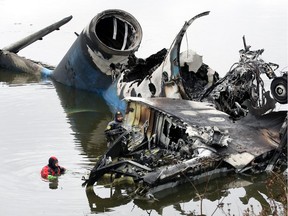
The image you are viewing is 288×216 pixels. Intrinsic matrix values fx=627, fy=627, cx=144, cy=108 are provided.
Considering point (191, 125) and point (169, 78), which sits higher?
point (169, 78)

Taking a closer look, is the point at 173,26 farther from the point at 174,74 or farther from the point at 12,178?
the point at 12,178

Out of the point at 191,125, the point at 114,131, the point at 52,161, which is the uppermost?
the point at 191,125

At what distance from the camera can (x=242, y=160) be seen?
1260cm

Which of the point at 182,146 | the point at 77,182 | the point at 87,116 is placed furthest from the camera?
the point at 87,116

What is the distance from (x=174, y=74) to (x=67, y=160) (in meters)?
3.61

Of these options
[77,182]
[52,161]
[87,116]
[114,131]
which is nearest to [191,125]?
[114,131]

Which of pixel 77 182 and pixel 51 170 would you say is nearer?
pixel 77 182

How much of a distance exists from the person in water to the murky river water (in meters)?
0.14

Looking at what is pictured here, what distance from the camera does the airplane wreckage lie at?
40.2 feet

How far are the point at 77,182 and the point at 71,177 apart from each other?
394mm

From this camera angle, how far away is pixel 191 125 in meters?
13.4

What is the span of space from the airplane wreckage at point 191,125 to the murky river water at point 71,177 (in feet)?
1.16

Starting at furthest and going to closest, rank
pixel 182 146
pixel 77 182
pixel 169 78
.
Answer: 1. pixel 169 78
2. pixel 182 146
3. pixel 77 182

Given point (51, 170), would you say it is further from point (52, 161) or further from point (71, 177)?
point (71, 177)
